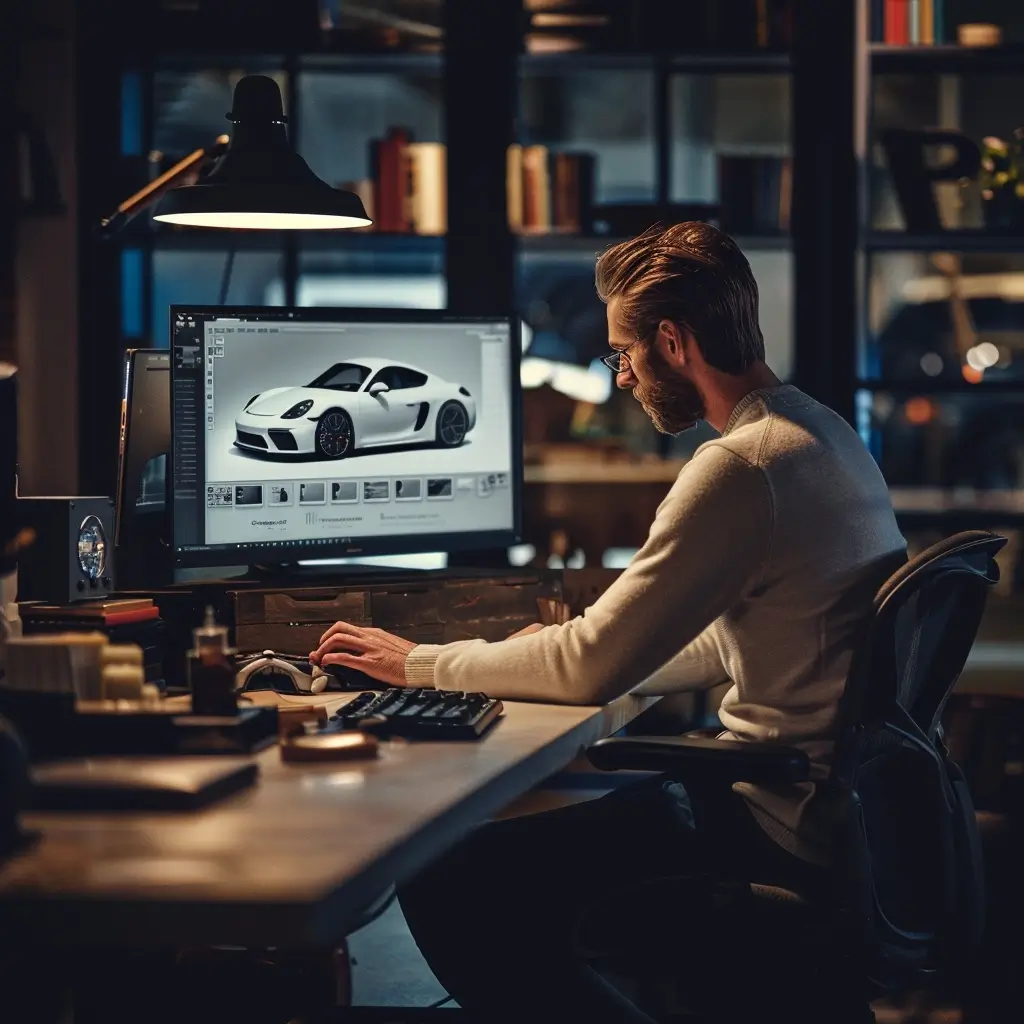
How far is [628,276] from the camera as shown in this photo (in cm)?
201

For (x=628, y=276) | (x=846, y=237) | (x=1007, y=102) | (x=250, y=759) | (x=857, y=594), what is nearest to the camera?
(x=250, y=759)

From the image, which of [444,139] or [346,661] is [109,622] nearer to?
[346,661]

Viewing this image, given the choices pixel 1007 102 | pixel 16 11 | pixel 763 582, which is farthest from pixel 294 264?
pixel 763 582

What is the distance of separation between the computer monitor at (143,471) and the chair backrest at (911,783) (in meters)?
1.21

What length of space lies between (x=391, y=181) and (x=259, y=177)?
212cm

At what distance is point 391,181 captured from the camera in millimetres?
4430

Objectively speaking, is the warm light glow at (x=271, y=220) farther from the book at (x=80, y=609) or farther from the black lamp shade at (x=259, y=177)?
the book at (x=80, y=609)

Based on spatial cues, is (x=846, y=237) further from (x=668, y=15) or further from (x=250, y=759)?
(x=250, y=759)

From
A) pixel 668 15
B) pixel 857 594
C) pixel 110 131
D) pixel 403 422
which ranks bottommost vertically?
pixel 857 594

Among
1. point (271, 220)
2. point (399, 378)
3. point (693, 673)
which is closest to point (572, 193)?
point (271, 220)

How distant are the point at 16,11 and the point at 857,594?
144 inches

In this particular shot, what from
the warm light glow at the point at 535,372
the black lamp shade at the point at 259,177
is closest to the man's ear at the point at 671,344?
the black lamp shade at the point at 259,177

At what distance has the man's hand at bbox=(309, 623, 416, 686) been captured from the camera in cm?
207

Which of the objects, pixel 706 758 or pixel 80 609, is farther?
pixel 80 609
